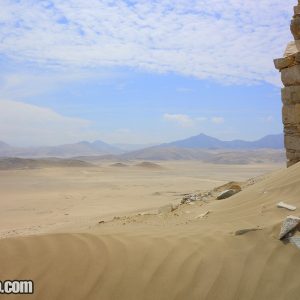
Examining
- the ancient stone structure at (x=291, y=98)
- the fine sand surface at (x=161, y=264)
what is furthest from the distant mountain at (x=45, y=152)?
the fine sand surface at (x=161, y=264)

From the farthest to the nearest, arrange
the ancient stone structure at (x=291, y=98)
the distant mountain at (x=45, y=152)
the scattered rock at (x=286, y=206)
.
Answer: the distant mountain at (x=45, y=152) → the ancient stone structure at (x=291, y=98) → the scattered rock at (x=286, y=206)

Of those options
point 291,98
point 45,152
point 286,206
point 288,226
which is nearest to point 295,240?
point 288,226

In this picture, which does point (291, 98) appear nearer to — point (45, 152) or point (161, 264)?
point (161, 264)

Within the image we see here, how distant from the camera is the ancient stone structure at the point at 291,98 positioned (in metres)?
8.51

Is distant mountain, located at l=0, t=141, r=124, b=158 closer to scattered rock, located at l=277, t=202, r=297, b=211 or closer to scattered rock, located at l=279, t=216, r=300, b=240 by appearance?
scattered rock, located at l=277, t=202, r=297, b=211

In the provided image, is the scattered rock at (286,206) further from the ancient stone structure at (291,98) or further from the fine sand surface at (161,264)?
the ancient stone structure at (291,98)

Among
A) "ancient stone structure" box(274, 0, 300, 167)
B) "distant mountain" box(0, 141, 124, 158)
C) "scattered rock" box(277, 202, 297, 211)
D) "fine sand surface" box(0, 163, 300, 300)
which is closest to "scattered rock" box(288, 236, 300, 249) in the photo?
"fine sand surface" box(0, 163, 300, 300)

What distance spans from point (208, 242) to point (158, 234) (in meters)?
0.64

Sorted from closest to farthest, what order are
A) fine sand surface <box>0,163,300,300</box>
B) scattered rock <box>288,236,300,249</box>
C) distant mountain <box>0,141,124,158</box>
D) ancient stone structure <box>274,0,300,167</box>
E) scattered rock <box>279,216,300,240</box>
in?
fine sand surface <box>0,163,300,300</box> → scattered rock <box>288,236,300,249</box> → scattered rock <box>279,216,300,240</box> → ancient stone structure <box>274,0,300,167</box> → distant mountain <box>0,141,124,158</box>

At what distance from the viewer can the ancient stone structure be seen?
8.51m

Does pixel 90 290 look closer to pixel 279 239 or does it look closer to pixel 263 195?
pixel 279 239

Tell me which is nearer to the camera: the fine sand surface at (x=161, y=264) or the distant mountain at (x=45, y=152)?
the fine sand surface at (x=161, y=264)

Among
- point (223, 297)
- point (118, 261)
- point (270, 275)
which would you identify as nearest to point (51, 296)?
point (118, 261)

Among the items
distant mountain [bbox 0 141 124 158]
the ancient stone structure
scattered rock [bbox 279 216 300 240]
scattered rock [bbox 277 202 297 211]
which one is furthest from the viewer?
distant mountain [bbox 0 141 124 158]
